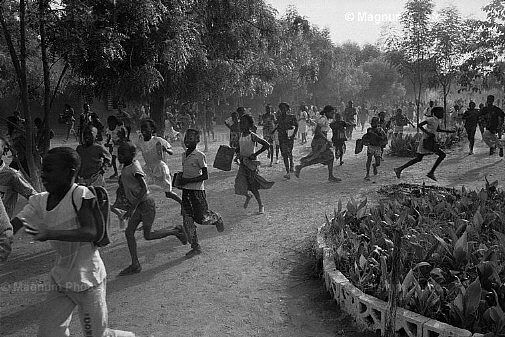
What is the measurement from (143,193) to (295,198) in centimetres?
436

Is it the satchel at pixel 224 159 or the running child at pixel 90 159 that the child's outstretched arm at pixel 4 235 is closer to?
the running child at pixel 90 159

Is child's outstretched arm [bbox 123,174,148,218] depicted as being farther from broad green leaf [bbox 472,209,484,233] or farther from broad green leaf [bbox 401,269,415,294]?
broad green leaf [bbox 472,209,484,233]

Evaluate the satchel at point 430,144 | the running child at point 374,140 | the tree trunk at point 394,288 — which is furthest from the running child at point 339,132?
the tree trunk at point 394,288

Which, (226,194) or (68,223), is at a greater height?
(68,223)

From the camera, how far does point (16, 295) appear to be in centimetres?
473

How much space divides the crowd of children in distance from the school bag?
0.03 meters

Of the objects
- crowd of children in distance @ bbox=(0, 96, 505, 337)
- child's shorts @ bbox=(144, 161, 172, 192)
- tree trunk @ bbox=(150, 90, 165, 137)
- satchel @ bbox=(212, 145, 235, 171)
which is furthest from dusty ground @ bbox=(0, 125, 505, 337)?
tree trunk @ bbox=(150, 90, 165, 137)

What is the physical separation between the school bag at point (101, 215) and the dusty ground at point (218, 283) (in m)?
1.30

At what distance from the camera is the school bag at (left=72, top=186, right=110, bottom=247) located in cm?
285

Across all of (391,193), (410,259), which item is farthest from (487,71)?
(410,259)

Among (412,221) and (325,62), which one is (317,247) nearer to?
(412,221)

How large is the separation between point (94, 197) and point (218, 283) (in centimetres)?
237

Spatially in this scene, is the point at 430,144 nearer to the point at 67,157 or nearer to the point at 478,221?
the point at 478,221

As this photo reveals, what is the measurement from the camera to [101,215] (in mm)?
2881
